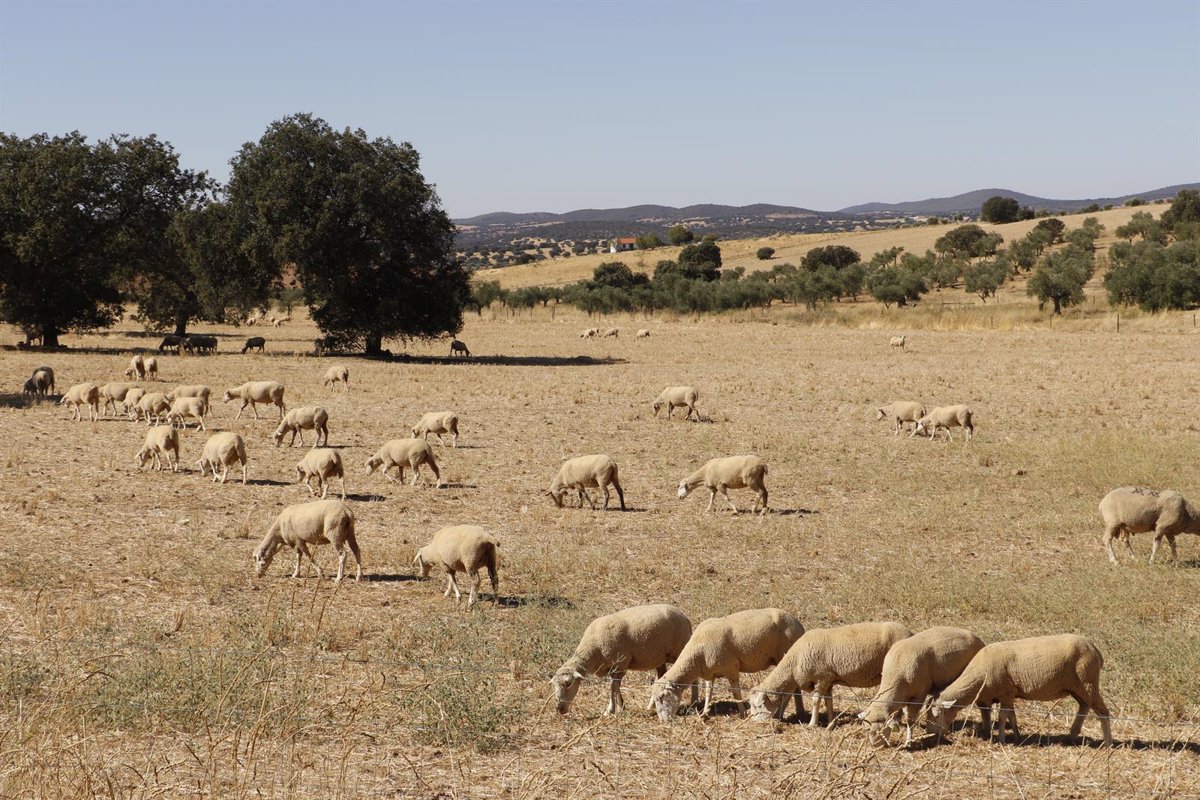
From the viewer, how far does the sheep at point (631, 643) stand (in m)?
10.4

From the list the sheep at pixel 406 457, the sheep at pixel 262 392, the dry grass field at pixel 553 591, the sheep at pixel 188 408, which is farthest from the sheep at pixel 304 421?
the sheep at pixel 262 392

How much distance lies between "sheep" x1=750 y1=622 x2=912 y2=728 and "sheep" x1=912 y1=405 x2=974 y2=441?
18201mm

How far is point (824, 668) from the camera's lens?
31.9 feet

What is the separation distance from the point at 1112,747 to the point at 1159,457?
16714 mm

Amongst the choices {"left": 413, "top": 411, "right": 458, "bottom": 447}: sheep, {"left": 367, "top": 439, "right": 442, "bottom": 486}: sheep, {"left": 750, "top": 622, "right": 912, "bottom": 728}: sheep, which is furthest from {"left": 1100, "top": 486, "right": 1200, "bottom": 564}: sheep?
{"left": 413, "top": 411, "right": 458, "bottom": 447}: sheep

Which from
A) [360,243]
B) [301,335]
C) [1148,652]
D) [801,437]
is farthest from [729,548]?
[301,335]

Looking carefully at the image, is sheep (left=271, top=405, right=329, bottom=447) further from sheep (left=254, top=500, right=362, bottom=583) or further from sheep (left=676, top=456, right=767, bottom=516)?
sheep (left=254, top=500, right=362, bottom=583)

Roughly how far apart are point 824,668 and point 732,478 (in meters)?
10.3

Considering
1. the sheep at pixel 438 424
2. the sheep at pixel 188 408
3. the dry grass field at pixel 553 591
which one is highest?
the sheep at pixel 188 408

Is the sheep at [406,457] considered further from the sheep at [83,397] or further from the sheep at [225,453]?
the sheep at [83,397]

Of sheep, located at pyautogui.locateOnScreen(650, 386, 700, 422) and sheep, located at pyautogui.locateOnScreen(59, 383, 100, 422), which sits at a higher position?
sheep, located at pyautogui.locateOnScreen(59, 383, 100, 422)

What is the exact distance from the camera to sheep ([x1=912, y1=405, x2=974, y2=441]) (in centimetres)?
2694

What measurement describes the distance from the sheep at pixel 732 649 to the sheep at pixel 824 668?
400 millimetres

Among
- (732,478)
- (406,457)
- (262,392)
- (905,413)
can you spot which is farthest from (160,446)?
(905,413)
